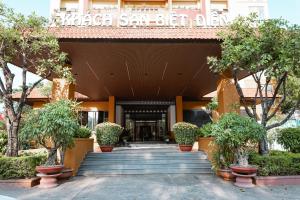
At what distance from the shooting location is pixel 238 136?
23.2 ft

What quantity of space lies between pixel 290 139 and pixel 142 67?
21.3 feet

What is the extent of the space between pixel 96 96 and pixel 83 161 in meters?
9.36

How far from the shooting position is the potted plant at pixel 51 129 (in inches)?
285

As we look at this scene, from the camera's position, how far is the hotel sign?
374 inches

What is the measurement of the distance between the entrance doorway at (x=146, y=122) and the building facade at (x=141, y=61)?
1.72 ft

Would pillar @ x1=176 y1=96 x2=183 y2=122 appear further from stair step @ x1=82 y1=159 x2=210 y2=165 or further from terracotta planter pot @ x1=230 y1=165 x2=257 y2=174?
terracotta planter pot @ x1=230 y1=165 x2=257 y2=174

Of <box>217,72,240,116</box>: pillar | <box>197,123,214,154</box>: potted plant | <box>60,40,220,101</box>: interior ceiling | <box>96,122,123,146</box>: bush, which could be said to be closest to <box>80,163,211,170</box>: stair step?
<box>197,123,214,154</box>: potted plant

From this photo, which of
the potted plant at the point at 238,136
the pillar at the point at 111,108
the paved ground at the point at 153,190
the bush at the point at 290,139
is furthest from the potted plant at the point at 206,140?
the pillar at the point at 111,108

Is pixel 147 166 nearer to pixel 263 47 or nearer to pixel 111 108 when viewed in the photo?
pixel 263 47

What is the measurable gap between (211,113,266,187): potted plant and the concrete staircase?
188 centimetres

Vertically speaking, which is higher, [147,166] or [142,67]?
[142,67]

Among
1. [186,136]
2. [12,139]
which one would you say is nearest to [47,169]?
[12,139]

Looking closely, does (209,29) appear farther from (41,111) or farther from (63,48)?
(41,111)

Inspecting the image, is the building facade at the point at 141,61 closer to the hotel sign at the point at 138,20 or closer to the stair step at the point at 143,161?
the hotel sign at the point at 138,20
